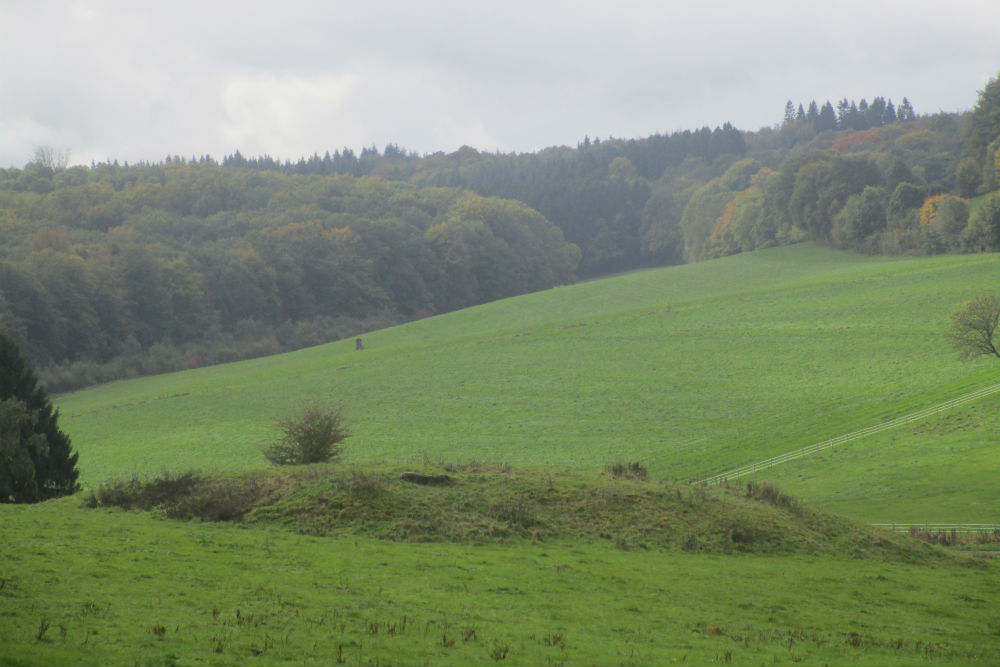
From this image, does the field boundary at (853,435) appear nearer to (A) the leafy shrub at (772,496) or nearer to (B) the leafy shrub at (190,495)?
(A) the leafy shrub at (772,496)

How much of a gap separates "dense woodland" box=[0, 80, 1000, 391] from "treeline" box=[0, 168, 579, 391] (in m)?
0.27

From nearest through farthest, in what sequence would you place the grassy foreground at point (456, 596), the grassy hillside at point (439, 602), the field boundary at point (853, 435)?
1. the grassy hillside at point (439, 602)
2. the grassy foreground at point (456, 596)
3. the field boundary at point (853, 435)

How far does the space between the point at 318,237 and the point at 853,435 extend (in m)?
101

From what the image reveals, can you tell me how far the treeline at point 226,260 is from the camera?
88.5m

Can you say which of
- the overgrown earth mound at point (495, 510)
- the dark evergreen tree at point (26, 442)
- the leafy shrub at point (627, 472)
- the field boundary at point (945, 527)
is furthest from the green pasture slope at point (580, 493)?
the dark evergreen tree at point (26, 442)

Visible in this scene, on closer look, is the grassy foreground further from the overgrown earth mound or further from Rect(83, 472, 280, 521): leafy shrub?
Rect(83, 472, 280, 521): leafy shrub

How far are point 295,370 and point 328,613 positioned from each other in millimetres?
63378

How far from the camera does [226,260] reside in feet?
379

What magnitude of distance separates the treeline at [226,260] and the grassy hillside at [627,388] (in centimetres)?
1182

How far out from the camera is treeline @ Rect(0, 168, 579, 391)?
88.5m


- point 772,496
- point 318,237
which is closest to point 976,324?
point 772,496

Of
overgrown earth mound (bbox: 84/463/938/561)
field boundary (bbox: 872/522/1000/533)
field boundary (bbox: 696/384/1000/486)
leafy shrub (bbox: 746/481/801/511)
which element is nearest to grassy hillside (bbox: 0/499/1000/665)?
overgrown earth mound (bbox: 84/463/938/561)

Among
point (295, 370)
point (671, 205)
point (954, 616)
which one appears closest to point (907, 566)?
point (954, 616)

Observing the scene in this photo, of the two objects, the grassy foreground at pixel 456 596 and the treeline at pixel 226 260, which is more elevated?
the treeline at pixel 226 260
